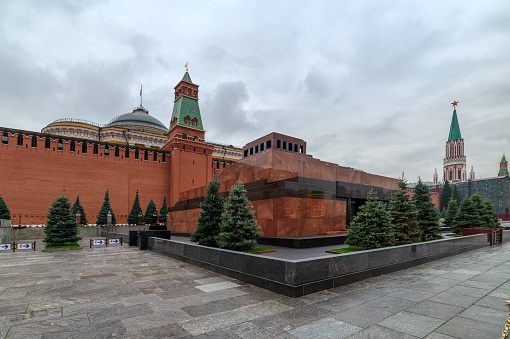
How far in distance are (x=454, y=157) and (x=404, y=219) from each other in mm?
134635

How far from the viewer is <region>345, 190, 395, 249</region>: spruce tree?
945 centimetres

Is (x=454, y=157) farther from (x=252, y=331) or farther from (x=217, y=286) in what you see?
(x=252, y=331)

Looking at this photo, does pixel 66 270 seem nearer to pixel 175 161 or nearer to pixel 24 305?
pixel 24 305

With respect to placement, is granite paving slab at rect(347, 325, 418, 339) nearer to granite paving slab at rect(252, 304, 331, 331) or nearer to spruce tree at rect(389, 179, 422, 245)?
granite paving slab at rect(252, 304, 331, 331)

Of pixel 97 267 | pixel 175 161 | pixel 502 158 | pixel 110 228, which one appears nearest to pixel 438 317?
pixel 97 267

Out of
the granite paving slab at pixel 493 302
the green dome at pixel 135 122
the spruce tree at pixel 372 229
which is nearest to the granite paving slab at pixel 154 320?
the granite paving slab at pixel 493 302

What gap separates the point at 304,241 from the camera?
39.7ft

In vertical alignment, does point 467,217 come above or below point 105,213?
above

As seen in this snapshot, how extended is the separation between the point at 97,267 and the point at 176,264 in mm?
2872

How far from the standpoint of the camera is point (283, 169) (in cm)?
1584

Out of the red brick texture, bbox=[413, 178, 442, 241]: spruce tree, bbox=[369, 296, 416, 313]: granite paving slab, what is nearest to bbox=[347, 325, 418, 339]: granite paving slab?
bbox=[369, 296, 416, 313]: granite paving slab

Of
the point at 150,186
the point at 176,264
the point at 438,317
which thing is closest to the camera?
the point at 438,317

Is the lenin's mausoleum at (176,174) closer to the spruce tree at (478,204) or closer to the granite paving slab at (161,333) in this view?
the spruce tree at (478,204)

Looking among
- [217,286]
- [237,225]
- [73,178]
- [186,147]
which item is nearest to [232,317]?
[217,286]
